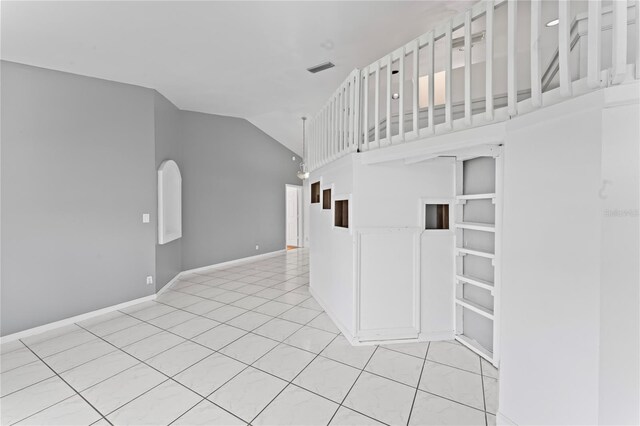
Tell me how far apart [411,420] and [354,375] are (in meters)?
0.57

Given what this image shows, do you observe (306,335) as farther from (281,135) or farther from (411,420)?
(281,135)

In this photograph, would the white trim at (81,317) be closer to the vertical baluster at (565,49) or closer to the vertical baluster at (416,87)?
the vertical baluster at (416,87)

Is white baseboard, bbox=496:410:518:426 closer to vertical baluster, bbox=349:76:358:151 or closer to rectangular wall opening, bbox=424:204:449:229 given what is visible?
rectangular wall opening, bbox=424:204:449:229

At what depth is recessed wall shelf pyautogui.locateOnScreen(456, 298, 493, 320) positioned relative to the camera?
8.10ft

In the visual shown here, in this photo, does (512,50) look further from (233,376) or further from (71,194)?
(71,194)

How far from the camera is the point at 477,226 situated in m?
2.54

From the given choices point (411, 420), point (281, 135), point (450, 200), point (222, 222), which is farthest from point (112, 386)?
→ point (281, 135)

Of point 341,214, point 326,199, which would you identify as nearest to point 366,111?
point 341,214

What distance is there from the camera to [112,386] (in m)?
2.18

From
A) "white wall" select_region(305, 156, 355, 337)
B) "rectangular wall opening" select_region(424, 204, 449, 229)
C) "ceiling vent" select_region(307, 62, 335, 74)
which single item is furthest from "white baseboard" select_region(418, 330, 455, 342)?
"ceiling vent" select_region(307, 62, 335, 74)

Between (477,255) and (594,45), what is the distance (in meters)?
1.83

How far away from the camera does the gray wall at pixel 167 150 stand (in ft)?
14.4

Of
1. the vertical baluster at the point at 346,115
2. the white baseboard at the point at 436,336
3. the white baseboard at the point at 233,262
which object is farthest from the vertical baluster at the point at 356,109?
the white baseboard at the point at 233,262

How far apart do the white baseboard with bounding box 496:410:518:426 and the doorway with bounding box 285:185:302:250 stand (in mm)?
7814
